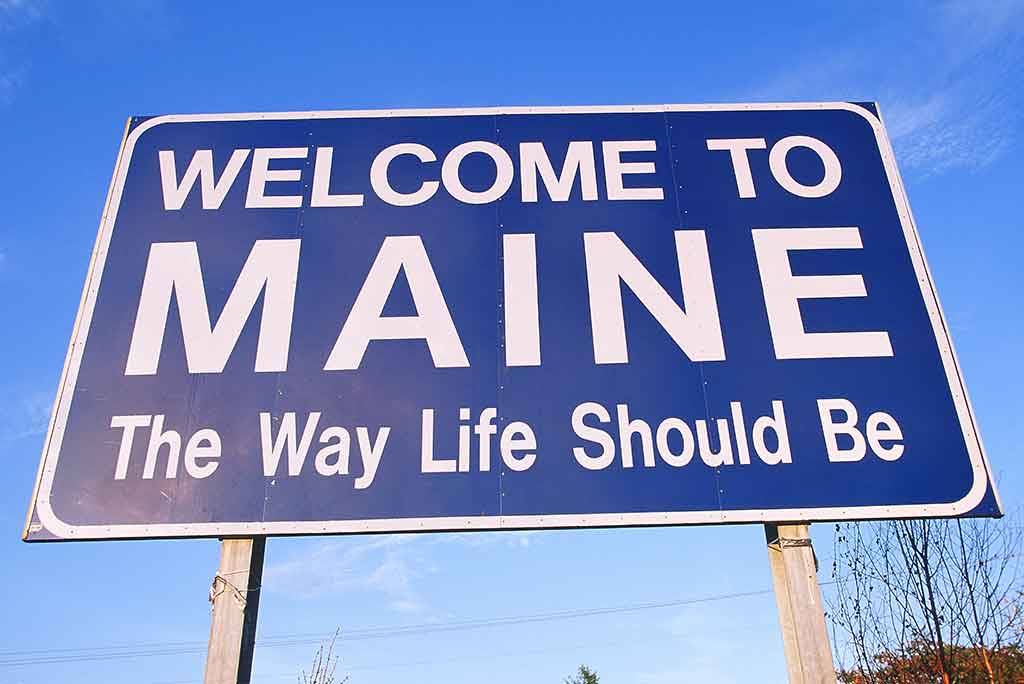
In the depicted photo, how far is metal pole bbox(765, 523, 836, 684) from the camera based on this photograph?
3.81 m

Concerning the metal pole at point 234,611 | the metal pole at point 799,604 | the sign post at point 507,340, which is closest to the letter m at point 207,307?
the sign post at point 507,340

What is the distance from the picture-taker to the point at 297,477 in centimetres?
404

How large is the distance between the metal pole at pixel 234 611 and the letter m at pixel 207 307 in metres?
0.90

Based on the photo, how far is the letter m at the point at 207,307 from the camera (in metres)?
4.35

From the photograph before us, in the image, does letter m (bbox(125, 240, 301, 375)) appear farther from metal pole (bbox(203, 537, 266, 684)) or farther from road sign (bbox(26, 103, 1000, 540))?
metal pole (bbox(203, 537, 266, 684))

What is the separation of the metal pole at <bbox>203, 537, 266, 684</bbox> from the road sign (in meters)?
0.12

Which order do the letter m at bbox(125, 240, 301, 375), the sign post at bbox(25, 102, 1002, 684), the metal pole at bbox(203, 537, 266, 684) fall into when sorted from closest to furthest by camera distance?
the metal pole at bbox(203, 537, 266, 684)
the sign post at bbox(25, 102, 1002, 684)
the letter m at bbox(125, 240, 301, 375)

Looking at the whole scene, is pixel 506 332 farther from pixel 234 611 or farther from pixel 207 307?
pixel 234 611

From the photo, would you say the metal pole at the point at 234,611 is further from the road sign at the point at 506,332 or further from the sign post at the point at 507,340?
the road sign at the point at 506,332

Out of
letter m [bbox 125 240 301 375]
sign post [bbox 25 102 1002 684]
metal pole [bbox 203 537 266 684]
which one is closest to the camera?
metal pole [bbox 203 537 266 684]

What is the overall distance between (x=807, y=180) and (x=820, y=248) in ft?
1.65

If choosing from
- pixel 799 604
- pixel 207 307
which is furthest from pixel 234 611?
pixel 799 604

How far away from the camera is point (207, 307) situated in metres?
4.50

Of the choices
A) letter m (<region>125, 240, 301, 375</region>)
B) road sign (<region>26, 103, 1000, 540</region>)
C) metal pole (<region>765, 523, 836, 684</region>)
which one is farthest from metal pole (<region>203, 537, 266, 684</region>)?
metal pole (<region>765, 523, 836, 684</region>)
